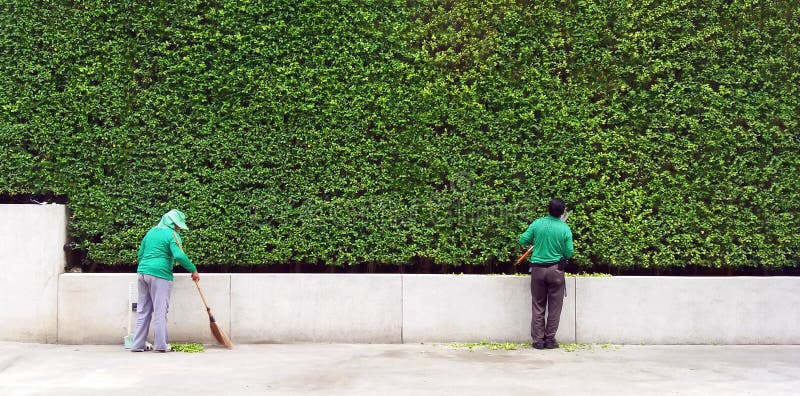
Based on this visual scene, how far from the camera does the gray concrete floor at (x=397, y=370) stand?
25.9 ft

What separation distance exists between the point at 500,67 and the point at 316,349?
427cm

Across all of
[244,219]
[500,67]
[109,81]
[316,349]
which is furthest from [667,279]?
[109,81]

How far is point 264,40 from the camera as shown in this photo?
10.4 metres

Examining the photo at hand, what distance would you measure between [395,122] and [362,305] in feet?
7.80

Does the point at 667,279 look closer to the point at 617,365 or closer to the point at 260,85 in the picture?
the point at 617,365

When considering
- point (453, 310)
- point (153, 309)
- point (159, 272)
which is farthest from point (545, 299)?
point (153, 309)

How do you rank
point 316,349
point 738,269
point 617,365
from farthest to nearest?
point 738,269 → point 316,349 → point 617,365

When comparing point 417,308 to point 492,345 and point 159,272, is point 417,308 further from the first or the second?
point 159,272

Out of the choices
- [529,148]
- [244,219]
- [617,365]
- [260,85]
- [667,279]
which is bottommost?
[617,365]

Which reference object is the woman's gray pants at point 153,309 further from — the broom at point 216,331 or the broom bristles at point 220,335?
the broom bristles at point 220,335

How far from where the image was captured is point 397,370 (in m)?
8.76

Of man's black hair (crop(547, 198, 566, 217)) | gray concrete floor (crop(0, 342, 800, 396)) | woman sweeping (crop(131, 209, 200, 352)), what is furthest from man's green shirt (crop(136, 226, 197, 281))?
man's black hair (crop(547, 198, 566, 217))

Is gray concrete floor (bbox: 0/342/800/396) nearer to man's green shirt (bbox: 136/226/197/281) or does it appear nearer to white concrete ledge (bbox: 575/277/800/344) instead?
white concrete ledge (bbox: 575/277/800/344)

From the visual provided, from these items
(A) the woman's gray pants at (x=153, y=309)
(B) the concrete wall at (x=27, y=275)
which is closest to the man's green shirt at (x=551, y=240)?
(A) the woman's gray pants at (x=153, y=309)
